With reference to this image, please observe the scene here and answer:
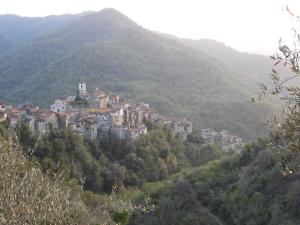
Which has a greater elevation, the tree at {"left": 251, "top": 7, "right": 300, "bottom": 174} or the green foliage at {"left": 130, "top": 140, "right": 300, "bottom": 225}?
the tree at {"left": 251, "top": 7, "right": 300, "bottom": 174}

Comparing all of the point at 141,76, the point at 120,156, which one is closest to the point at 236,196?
the point at 120,156

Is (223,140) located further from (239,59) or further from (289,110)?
(239,59)

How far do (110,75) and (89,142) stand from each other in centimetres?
4539

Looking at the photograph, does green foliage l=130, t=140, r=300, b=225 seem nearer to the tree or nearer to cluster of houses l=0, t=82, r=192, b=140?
cluster of houses l=0, t=82, r=192, b=140

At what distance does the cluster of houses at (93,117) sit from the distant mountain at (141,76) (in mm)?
12917

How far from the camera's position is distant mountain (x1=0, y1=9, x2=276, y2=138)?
175 feet

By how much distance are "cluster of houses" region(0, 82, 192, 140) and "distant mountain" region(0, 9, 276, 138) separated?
12917 mm

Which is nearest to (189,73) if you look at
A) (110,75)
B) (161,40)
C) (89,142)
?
(110,75)

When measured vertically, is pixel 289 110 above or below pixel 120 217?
above

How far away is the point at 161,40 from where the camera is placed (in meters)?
95.9

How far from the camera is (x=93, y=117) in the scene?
33969 mm

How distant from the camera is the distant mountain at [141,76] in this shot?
53.4 meters

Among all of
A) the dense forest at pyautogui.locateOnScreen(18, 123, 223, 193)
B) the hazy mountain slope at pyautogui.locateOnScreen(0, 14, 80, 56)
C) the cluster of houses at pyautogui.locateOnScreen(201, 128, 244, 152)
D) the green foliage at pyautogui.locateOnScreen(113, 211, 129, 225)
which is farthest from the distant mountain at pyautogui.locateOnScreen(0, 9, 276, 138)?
the green foliage at pyautogui.locateOnScreen(113, 211, 129, 225)

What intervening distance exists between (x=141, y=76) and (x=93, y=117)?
4301 centimetres
